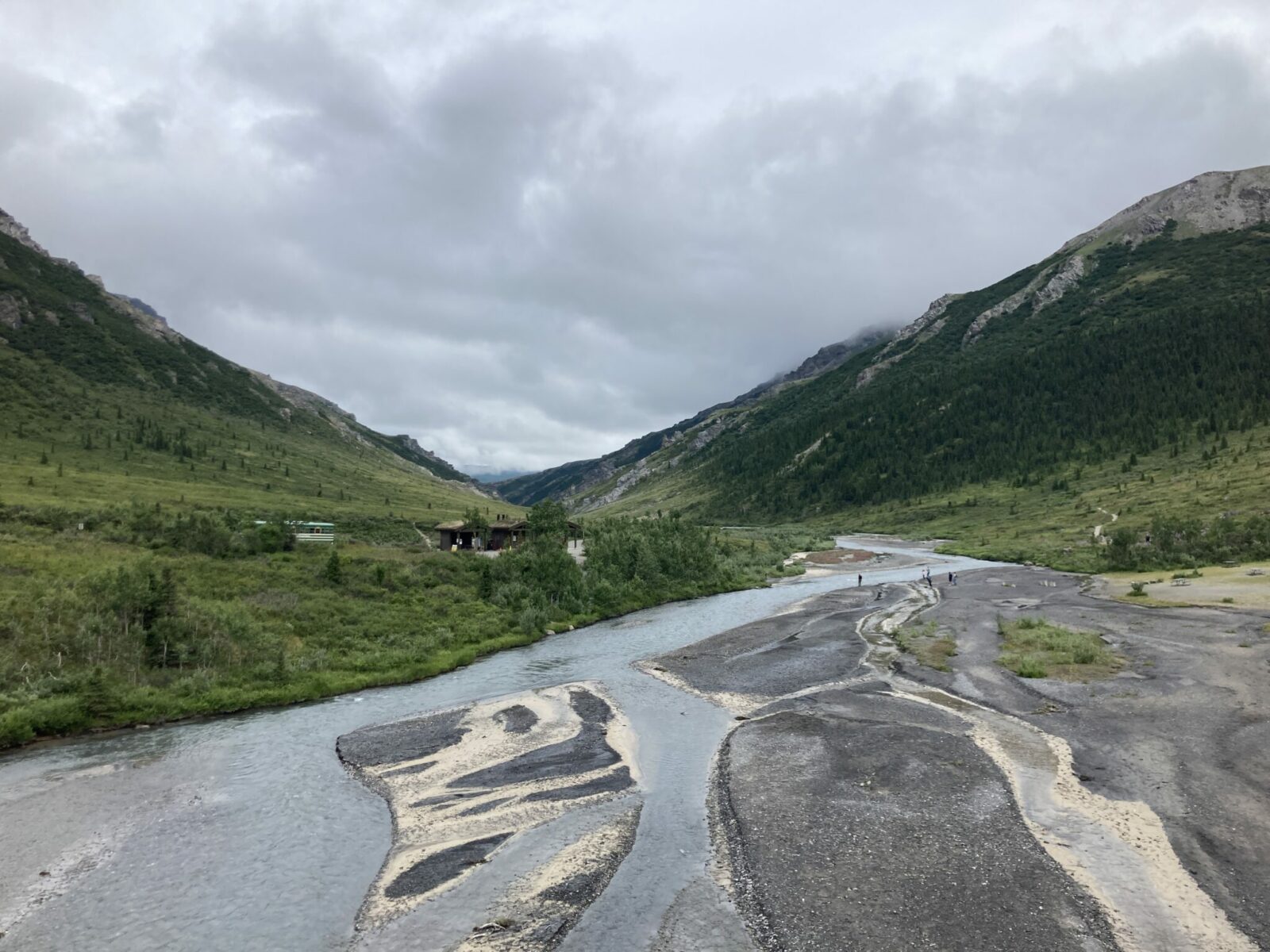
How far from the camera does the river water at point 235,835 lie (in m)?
15.6

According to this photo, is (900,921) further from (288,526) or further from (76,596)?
(288,526)

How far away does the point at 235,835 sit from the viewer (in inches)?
792

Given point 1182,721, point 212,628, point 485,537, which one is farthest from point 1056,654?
point 485,537

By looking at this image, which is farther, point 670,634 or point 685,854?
point 670,634

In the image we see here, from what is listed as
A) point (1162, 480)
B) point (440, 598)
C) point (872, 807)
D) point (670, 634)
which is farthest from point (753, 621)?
point (1162, 480)

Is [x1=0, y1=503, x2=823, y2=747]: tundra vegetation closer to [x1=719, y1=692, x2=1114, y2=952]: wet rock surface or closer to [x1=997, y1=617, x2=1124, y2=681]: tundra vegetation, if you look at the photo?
[x1=719, y1=692, x2=1114, y2=952]: wet rock surface

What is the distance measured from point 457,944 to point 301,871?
6.29 meters

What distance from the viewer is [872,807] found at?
21.2m

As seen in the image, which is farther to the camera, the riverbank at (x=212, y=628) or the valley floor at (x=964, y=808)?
the riverbank at (x=212, y=628)

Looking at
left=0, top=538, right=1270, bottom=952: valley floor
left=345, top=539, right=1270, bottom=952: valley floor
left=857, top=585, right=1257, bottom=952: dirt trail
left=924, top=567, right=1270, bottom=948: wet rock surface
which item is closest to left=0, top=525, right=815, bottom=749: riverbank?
left=0, top=538, right=1270, bottom=952: valley floor

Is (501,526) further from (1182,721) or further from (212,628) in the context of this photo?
(1182,721)

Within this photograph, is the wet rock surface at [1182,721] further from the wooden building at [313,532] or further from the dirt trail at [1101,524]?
the dirt trail at [1101,524]

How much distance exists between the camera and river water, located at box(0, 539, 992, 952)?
51.3 feet

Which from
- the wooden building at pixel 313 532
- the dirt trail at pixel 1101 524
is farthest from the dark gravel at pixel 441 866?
the dirt trail at pixel 1101 524
